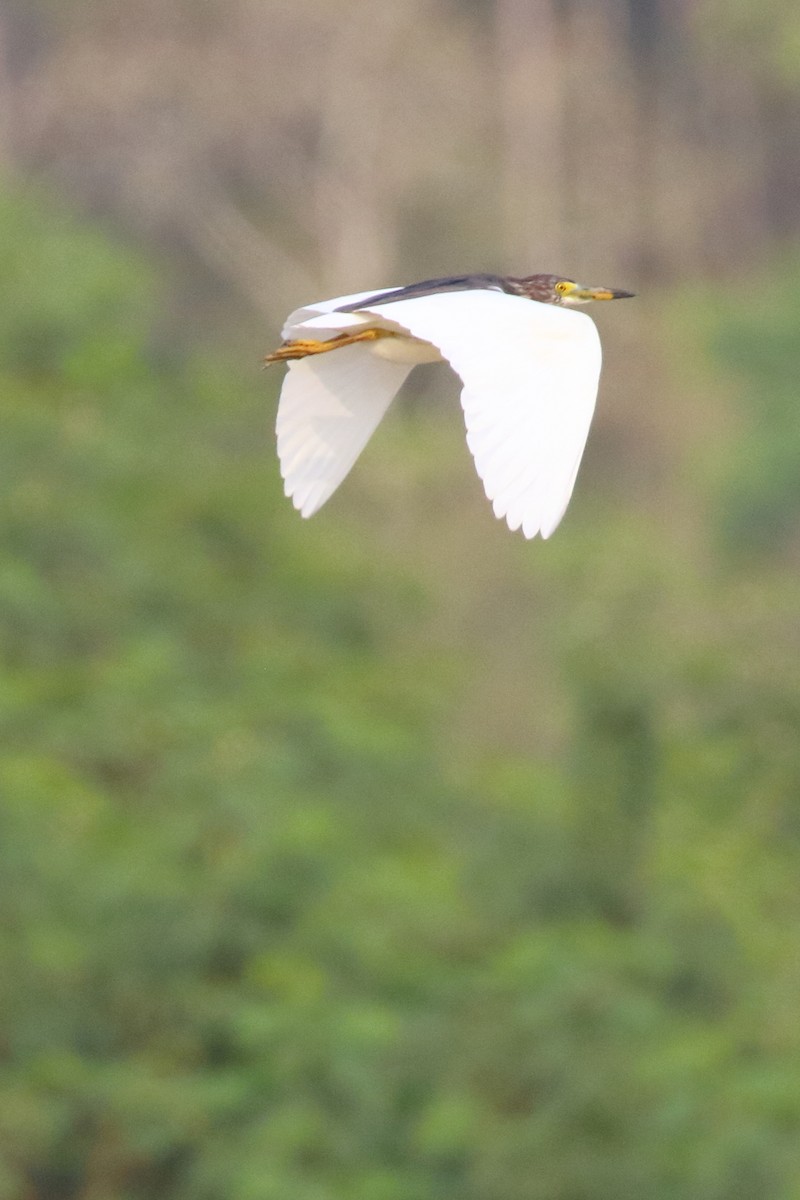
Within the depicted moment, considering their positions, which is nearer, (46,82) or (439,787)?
(439,787)

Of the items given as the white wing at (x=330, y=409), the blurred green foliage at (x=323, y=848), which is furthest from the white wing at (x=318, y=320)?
the blurred green foliage at (x=323, y=848)

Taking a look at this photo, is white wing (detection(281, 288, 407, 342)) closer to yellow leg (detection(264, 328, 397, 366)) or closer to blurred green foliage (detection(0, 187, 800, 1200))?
yellow leg (detection(264, 328, 397, 366))

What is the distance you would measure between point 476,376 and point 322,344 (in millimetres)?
728

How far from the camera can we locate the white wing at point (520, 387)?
4031mm

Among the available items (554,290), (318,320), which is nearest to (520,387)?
(318,320)

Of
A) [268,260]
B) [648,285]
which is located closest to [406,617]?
[268,260]

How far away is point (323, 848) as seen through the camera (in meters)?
10.0

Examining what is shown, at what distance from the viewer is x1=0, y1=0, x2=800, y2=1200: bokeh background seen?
29.8ft

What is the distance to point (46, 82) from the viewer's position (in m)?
20.2

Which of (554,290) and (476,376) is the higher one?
(554,290)

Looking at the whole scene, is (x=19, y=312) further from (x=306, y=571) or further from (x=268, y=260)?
(x=268, y=260)

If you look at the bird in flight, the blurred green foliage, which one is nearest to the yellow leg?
the bird in flight

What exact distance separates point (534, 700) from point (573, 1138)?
22.2ft

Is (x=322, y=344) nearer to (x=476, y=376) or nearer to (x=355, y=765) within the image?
(x=476, y=376)
